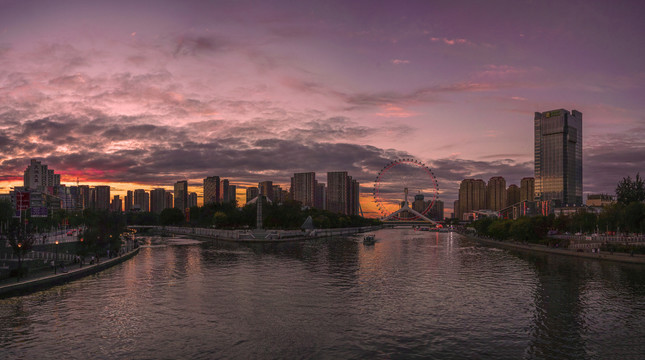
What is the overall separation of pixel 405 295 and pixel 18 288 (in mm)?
38004

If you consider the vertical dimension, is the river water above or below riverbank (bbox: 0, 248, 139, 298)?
below

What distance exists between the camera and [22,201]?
58.1 metres

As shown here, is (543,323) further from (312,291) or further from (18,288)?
(18,288)

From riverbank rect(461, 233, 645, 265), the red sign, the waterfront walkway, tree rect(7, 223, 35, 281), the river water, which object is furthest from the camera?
the waterfront walkway

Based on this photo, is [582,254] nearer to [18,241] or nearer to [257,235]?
[257,235]

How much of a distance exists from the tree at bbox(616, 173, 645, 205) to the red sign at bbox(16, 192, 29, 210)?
155 metres

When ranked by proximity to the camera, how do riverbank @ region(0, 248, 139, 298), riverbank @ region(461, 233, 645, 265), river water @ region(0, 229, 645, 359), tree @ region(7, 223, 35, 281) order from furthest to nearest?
riverbank @ region(461, 233, 645, 265) → tree @ region(7, 223, 35, 281) → riverbank @ region(0, 248, 139, 298) → river water @ region(0, 229, 645, 359)

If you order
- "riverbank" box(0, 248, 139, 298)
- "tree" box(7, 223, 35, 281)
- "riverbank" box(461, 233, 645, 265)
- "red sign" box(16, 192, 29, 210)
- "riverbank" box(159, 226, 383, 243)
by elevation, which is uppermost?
"red sign" box(16, 192, 29, 210)

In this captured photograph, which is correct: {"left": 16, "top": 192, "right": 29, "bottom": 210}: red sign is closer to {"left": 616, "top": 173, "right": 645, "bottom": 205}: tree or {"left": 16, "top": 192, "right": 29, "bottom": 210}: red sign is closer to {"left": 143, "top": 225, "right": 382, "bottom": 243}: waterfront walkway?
{"left": 143, "top": 225, "right": 382, "bottom": 243}: waterfront walkway

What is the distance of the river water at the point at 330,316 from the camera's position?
1095 inches

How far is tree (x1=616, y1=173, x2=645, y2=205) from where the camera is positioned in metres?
143

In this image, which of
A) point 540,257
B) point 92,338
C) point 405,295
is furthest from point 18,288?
point 540,257

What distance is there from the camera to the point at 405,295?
150 feet

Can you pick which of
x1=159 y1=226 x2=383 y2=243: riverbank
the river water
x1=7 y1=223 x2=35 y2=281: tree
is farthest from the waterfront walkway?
x1=7 y1=223 x2=35 y2=281: tree
